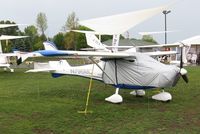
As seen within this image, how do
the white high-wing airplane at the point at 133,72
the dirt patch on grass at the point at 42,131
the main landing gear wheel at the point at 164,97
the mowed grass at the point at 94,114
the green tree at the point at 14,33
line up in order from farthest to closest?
the green tree at the point at 14,33 → the main landing gear wheel at the point at 164,97 → the white high-wing airplane at the point at 133,72 → the mowed grass at the point at 94,114 → the dirt patch on grass at the point at 42,131

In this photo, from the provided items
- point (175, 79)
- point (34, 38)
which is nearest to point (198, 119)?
point (175, 79)

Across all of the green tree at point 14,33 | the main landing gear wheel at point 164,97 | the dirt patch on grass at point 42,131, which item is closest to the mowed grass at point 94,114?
the dirt patch on grass at point 42,131

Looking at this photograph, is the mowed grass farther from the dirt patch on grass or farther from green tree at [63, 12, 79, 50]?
green tree at [63, 12, 79, 50]

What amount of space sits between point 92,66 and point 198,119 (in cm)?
520

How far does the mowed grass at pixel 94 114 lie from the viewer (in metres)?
9.26

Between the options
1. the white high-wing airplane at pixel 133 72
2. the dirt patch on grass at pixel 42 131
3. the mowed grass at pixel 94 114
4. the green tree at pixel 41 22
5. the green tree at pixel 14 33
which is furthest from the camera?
the green tree at pixel 41 22

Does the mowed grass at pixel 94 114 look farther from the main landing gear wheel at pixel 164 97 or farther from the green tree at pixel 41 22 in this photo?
the green tree at pixel 41 22

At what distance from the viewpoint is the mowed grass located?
9258mm

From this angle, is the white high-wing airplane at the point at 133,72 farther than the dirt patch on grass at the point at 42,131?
Yes

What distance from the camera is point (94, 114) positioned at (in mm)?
10922

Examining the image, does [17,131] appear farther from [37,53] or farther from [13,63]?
[13,63]

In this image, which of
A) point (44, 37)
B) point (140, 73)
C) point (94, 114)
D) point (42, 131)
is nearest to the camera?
point (42, 131)

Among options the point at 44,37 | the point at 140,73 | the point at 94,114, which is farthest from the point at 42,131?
the point at 44,37

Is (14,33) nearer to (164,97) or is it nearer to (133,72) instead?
(133,72)
